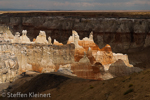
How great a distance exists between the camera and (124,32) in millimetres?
37062

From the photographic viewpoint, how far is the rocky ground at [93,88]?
7.73m

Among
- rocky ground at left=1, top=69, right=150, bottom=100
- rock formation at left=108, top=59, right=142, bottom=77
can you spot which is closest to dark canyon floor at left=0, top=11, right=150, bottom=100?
rocky ground at left=1, top=69, right=150, bottom=100

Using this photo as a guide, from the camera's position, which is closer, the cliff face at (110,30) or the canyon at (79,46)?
the canyon at (79,46)

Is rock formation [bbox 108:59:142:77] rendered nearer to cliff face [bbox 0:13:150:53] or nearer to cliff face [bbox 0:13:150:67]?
cliff face [bbox 0:13:150:67]

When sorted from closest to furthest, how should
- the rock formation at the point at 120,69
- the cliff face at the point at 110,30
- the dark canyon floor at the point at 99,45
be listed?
the dark canyon floor at the point at 99,45 → the rock formation at the point at 120,69 → the cliff face at the point at 110,30

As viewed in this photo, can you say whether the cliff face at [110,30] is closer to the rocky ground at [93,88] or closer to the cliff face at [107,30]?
the cliff face at [107,30]

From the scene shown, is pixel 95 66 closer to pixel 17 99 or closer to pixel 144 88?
pixel 17 99

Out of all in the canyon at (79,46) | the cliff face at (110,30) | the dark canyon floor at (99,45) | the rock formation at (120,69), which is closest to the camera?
the dark canyon floor at (99,45)

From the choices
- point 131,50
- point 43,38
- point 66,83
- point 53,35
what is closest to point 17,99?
point 66,83

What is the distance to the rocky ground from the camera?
773cm

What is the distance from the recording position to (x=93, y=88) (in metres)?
9.62

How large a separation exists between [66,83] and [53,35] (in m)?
29.5

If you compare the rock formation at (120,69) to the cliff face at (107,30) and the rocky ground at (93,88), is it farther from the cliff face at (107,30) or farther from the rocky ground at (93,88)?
the cliff face at (107,30)

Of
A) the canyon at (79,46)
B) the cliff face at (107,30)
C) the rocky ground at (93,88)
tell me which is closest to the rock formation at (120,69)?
the canyon at (79,46)
